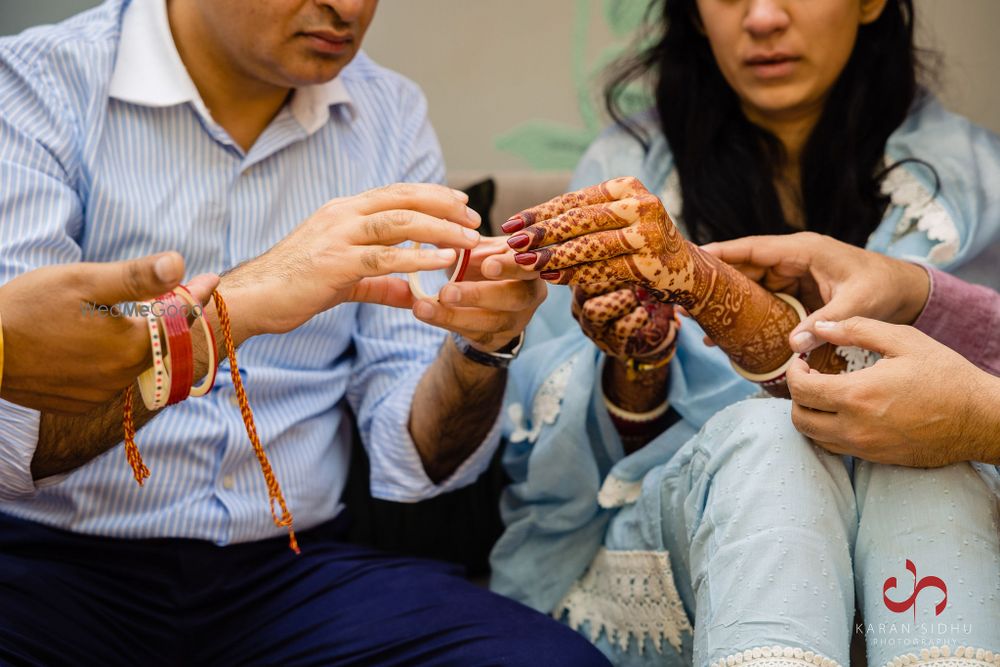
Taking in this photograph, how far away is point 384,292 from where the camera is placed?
1.30 meters

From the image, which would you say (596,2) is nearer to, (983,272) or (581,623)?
(983,272)

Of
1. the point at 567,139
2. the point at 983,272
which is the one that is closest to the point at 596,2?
the point at 567,139

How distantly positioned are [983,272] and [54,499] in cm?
139

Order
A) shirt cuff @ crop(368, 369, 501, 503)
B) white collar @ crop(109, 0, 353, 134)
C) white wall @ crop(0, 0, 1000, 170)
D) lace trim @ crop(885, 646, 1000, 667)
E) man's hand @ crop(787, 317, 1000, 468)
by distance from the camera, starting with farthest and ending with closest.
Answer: white wall @ crop(0, 0, 1000, 170), shirt cuff @ crop(368, 369, 501, 503), white collar @ crop(109, 0, 353, 134), man's hand @ crop(787, 317, 1000, 468), lace trim @ crop(885, 646, 1000, 667)

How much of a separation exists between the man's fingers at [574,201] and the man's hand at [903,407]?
29 centimetres

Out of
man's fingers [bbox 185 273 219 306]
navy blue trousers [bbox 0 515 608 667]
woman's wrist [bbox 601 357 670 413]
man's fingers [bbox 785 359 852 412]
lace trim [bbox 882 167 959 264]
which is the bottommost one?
navy blue trousers [bbox 0 515 608 667]

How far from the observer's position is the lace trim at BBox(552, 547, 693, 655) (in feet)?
4.36

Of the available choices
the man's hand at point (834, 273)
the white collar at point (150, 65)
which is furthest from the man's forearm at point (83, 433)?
the man's hand at point (834, 273)

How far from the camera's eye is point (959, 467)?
1.10 m

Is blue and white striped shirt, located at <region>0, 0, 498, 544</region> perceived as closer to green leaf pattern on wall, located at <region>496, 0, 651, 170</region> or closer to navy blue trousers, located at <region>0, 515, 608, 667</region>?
navy blue trousers, located at <region>0, 515, 608, 667</region>

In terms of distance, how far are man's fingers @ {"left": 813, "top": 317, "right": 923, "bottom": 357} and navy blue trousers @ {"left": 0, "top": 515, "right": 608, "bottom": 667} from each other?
511 mm

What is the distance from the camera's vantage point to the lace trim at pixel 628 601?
4.36ft

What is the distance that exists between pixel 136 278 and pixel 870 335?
0.77m

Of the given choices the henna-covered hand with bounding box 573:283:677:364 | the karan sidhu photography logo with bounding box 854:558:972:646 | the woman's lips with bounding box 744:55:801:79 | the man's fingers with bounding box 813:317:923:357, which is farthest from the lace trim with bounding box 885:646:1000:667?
the woman's lips with bounding box 744:55:801:79
